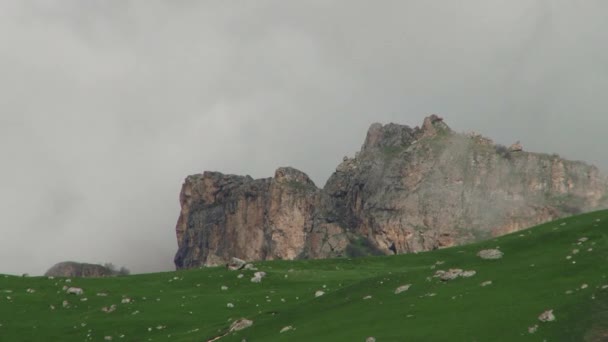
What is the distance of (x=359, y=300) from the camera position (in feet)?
232

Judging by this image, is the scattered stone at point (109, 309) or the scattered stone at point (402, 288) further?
the scattered stone at point (109, 309)

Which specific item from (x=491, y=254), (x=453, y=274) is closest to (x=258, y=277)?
(x=491, y=254)

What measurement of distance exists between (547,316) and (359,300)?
68.5ft

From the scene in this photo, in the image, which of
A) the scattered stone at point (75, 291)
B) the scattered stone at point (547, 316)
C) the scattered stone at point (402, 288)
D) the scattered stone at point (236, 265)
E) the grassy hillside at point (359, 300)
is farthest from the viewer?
the scattered stone at point (236, 265)

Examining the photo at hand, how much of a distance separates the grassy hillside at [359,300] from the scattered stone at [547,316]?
43 cm

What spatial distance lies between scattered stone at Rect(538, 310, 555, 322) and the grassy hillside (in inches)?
16.9

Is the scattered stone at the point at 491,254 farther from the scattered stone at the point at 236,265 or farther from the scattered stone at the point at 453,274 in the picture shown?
the scattered stone at the point at 236,265

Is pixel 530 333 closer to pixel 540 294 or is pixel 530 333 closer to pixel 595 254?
pixel 540 294

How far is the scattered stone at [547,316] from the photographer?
52.7 metres

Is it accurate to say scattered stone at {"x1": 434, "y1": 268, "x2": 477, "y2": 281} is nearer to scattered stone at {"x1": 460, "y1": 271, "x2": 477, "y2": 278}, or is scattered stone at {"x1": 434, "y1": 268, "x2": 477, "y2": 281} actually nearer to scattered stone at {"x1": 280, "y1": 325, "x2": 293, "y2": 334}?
scattered stone at {"x1": 460, "y1": 271, "x2": 477, "y2": 278}

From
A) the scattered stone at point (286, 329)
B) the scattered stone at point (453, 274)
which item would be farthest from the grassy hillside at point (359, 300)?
the scattered stone at point (453, 274)

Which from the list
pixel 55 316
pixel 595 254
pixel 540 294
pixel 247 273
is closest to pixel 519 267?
pixel 595 254

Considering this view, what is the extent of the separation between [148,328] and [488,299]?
1366 inches

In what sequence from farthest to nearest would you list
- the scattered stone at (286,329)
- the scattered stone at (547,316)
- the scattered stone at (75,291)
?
the scattered stone at (75,291), the scattered stone at (286,329), the scattered stone at (547,316)
